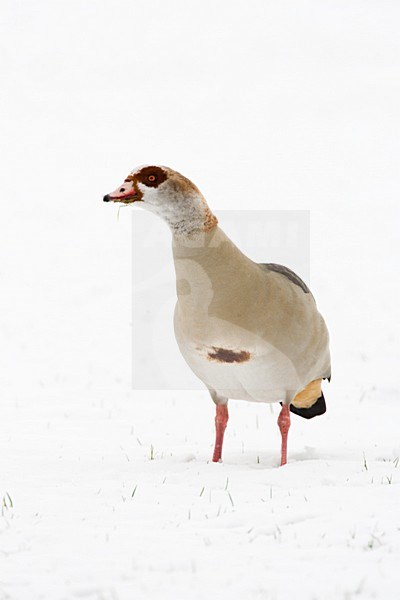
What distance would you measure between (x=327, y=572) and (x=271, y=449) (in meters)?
3.77

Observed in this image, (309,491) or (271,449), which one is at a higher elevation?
(309,491)

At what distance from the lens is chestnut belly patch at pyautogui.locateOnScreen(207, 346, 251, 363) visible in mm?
5422

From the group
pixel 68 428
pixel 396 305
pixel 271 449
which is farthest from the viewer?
pixel 396 305

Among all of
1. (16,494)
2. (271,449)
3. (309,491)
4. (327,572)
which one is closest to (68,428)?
(271,449)

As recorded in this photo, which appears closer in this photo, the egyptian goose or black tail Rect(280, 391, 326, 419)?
the egyptian goose

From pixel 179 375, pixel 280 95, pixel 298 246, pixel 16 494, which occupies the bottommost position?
pixel 179 375

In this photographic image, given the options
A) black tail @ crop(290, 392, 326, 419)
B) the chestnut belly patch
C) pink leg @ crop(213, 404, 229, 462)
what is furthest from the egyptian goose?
black tail @ crop(290, 392, 326, 419)

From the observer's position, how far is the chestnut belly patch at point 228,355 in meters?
5.42

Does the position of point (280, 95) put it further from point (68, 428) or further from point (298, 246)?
point (68, 428)

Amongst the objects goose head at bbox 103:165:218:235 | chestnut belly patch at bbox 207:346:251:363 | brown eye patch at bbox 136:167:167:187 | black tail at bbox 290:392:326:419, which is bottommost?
black tail at bbox 290:392:326:419

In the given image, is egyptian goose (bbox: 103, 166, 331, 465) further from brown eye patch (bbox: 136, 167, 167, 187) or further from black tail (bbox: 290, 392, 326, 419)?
black tail (bbox: 290, 392, 326, 419)

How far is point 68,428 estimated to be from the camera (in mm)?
8367


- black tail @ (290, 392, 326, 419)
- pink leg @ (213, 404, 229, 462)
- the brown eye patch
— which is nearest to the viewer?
the brown eye patch

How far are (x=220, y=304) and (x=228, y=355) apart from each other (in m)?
0.37
